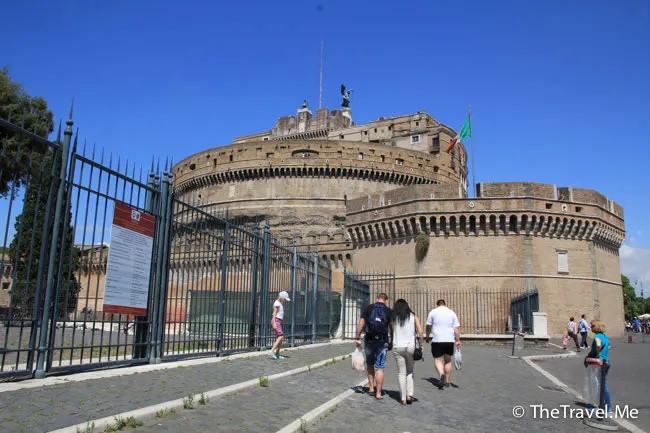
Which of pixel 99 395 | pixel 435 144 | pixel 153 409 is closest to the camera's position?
pixel 153 409

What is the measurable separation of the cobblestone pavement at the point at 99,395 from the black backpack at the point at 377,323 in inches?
62.6

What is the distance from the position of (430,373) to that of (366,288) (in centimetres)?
997

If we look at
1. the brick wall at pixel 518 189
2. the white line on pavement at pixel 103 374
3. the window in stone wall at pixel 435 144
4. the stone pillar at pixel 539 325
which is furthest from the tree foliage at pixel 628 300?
the white line on pavement at pixel 103 374

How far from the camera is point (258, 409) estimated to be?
468cm

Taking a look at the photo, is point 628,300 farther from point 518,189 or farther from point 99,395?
point 99,395

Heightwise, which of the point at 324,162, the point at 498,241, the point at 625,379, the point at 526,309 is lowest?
the point at 625,379

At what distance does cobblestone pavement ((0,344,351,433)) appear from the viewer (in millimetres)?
3518

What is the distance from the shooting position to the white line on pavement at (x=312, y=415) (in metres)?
4.06

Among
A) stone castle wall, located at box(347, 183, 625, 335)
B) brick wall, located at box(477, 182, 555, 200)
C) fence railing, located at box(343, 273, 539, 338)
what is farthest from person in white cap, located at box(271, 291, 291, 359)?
brick wall, located at box(477, 182, 555, 200)

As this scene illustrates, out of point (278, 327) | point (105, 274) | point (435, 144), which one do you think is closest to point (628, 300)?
point (435, 144)

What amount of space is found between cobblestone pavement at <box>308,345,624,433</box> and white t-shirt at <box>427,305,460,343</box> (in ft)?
2.29

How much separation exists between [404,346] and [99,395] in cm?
331

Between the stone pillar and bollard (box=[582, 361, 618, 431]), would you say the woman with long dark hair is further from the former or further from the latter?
the stone pillar

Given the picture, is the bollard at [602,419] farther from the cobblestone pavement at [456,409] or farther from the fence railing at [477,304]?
the fence railing at [477,304]
